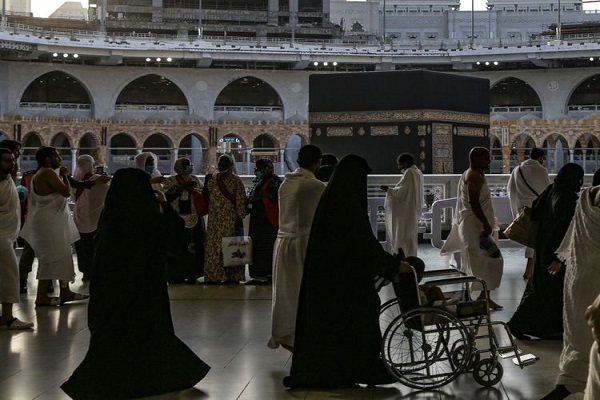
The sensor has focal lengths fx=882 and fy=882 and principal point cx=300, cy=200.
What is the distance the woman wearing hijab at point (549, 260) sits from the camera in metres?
5.19

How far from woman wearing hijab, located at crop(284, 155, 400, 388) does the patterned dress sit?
14.6 ft

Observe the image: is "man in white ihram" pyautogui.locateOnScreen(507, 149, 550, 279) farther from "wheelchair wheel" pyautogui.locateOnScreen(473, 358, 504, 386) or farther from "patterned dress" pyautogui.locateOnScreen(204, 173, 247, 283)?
"wheelchair wheel" pyautogui.locateOnScreen(473, 358, 504, 386)

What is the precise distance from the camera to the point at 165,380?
4480 millimetres

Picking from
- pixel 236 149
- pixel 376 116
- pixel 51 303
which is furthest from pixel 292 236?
pixel 236 149

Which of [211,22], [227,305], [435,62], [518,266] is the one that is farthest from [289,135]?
[227,305]

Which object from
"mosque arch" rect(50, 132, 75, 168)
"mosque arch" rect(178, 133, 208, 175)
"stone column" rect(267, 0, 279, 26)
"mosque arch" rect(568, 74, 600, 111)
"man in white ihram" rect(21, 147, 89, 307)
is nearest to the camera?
"man in white ihram" rect(21, 147, 89, 307)

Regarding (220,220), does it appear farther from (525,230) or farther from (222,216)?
(525,230)

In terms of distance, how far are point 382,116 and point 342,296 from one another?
496 inches

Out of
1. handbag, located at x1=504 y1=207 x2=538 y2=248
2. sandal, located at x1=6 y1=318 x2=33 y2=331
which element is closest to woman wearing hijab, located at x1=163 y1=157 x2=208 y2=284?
sandal, located at x1=6 y1=318 x2=33 y2=331

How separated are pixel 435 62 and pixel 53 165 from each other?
30.6 metres

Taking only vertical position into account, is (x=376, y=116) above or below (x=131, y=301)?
above

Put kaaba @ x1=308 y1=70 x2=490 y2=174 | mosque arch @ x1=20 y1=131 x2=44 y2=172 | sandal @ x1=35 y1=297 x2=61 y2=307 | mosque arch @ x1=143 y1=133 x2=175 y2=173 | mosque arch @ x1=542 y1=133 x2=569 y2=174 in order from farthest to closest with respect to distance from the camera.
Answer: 1. mosque arch @ x1=143 y1=133 x2=175 y2=173
2. mosque arch @ x1=542 y1=133 x2=569 y2=174
3. mosque arch @ x1=20 y1=131 x2=44 y2=172
4. kaaba @ x1=308 y1=70 x2=490 y2=174
5. sandal @ x1=35 y1=297 x2=61 y2=307

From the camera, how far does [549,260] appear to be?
5.44 metres

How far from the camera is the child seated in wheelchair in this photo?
4383 millimetres
